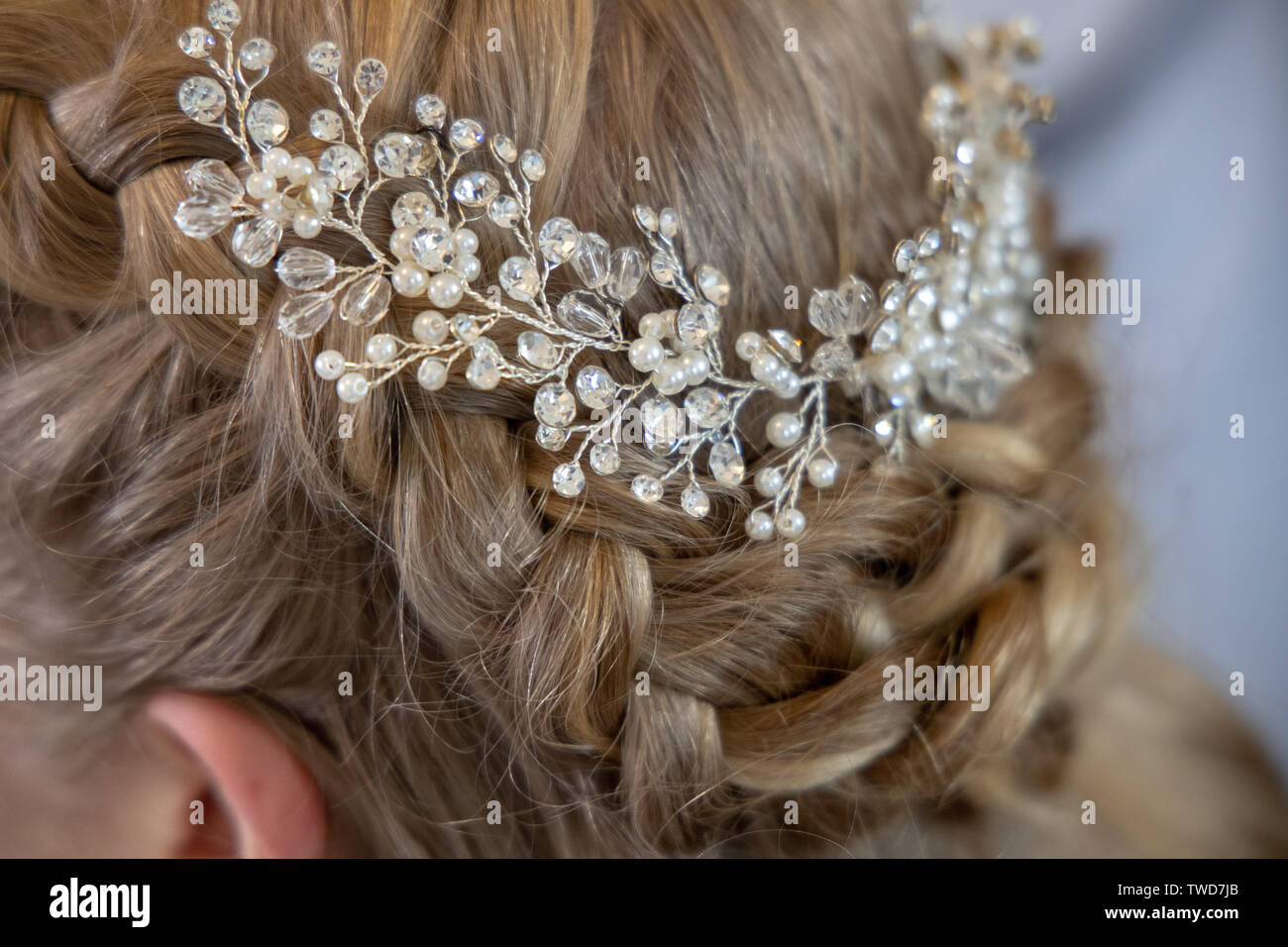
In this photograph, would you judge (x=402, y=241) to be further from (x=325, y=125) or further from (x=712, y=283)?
(x=712, y=283)

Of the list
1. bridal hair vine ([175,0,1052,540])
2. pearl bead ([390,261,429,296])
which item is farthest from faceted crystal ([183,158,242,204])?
pearl bead ([390,261,429,296])

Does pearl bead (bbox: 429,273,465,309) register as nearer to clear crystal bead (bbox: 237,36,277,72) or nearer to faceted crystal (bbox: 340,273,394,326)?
faceted crystal (bbox: 340,273,394,326)

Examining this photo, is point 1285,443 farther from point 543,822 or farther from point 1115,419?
point 543,822

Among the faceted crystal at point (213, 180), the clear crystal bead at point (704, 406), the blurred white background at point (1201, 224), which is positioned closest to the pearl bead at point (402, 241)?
the faceted crystal at point (213, 180)

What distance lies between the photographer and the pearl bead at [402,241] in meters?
0.51

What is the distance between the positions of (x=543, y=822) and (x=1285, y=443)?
3.75ft

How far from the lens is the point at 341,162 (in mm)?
500

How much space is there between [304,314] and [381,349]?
53 millimetres

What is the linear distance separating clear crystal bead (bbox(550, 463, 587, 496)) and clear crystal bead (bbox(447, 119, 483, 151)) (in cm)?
21

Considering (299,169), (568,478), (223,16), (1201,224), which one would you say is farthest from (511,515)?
(1201,224)

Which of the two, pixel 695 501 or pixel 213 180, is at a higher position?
pixel 213 180

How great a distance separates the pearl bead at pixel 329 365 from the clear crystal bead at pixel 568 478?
15cm

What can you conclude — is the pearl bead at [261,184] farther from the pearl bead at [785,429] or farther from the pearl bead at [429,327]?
the pearl bead at [785,429]

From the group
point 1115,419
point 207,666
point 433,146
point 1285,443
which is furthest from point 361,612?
point 1285,443
